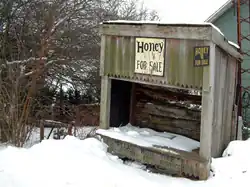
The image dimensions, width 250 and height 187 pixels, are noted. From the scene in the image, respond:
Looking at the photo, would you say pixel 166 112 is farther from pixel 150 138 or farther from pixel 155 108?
pixel 150 138

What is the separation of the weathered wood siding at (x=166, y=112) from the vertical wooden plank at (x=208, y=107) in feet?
4.74

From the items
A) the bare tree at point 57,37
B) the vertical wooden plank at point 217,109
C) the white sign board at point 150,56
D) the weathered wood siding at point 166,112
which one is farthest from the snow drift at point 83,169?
the bare tree at point 57,37

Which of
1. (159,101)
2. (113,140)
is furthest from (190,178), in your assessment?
(159,101)

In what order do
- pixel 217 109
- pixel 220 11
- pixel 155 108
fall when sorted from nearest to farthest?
1. pixel 217 109
2. pixel 155 108
3. pixel 220 11

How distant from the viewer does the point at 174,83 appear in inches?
206

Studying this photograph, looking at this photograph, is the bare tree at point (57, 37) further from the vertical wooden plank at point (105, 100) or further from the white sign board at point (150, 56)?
the white sign board at point (150, 56)

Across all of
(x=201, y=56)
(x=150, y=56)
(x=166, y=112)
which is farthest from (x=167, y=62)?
(x=166, y=112)

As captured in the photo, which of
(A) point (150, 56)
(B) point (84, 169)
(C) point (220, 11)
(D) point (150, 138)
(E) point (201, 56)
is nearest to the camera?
(B) point (84, 169)

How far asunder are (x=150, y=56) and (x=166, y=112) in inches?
62.9

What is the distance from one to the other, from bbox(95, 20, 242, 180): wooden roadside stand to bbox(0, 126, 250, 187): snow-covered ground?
26cm

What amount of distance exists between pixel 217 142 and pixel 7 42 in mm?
9270

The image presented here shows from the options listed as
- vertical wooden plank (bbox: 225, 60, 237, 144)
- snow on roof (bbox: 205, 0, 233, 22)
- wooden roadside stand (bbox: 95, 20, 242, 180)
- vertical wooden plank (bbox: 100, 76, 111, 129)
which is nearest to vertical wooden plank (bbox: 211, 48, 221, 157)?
wooden roadside stand (bbox: 95, 20, 242, 180)

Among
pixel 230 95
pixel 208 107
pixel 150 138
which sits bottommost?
pixel 150 138

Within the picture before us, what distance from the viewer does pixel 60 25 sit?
13250 millimetres
